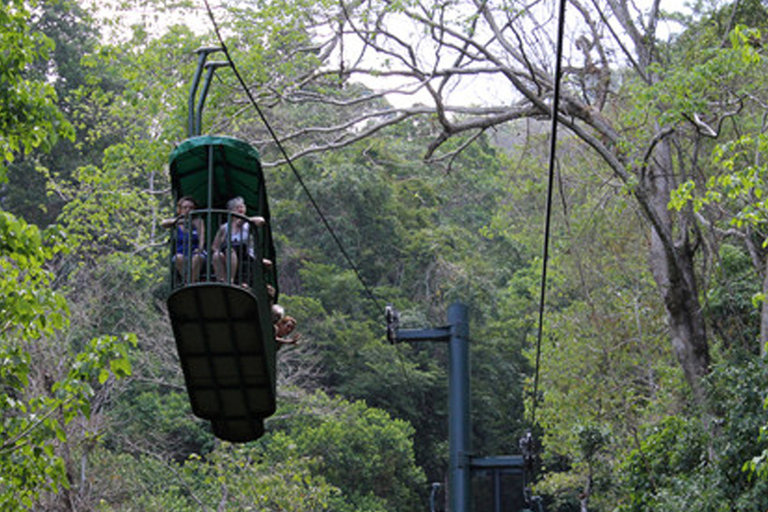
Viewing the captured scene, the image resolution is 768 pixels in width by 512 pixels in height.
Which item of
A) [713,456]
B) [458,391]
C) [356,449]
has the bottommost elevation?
[356,449]

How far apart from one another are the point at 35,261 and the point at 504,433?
29.7 metres

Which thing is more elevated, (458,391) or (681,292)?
(681,292)

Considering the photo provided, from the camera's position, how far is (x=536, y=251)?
34406 mm

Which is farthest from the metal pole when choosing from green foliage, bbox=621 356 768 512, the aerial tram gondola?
the aerial tram gondola

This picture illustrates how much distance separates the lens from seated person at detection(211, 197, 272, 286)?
8094mm

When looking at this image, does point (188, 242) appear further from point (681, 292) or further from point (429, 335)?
point (681, 292)

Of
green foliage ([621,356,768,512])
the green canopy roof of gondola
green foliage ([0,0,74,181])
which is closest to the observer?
the green canopy roof of gondola

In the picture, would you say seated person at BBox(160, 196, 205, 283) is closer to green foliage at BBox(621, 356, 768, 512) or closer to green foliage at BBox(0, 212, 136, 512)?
green foliage at BBox(0, 212, 136, 512)

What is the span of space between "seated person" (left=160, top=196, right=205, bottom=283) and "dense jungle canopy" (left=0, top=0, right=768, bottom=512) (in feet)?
3.47

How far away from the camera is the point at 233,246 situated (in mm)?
8203

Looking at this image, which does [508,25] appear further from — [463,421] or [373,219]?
[373,219]

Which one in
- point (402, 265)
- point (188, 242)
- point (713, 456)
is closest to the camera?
point (188, 242)

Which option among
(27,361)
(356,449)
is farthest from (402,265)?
(27,361)

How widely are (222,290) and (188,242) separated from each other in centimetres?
40
